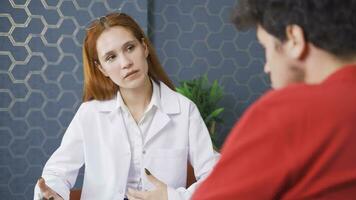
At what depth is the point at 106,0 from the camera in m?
3.38

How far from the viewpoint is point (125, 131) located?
1.80 metres

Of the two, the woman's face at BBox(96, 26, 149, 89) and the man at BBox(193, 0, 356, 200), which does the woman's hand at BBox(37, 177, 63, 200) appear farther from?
the man at BBox(193, 0, 356, 200)

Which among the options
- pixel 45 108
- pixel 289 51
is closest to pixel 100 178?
pixel 289 51

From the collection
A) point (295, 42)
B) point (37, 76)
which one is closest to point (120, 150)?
point (295, 42)

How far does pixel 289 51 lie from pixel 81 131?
50.2 inches

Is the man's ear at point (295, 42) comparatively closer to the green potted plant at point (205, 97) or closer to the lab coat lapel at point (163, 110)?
the lab coat lapel at point (163, 110)

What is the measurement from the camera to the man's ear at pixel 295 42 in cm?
63

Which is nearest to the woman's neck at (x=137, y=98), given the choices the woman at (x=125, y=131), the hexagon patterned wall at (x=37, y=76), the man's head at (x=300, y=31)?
the woman at (x=125, y=131)

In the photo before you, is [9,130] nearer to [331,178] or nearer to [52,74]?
[52,74]

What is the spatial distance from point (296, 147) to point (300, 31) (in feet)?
0.53

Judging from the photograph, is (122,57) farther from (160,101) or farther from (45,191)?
(45,191)

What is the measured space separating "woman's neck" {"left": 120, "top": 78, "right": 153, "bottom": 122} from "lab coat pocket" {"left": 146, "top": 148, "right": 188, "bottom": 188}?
0.53 ft

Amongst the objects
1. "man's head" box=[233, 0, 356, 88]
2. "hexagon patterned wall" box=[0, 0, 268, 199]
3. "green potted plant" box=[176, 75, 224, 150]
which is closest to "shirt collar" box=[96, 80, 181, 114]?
"man's head" box=[233, 0, 356, 88]

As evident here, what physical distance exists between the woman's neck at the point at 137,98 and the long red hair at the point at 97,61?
6cm
